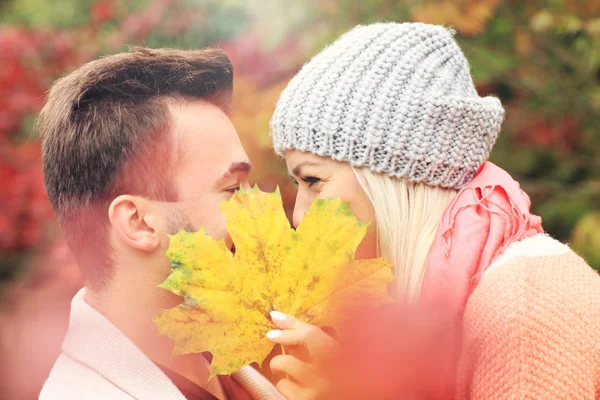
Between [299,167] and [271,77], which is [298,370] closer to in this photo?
[299,167]

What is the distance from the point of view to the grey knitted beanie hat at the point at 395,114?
1.90 meters

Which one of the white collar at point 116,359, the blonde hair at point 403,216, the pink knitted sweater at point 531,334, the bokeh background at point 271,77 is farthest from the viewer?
the bokeh background at point 271,77

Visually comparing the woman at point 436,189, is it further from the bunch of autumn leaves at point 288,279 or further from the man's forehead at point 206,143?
the bunch of autumn leaves at point 288,279

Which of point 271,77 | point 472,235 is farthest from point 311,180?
point 271,77

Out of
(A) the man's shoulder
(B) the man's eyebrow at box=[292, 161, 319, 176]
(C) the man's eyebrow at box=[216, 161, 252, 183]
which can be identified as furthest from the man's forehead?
(A) the man's shoulder

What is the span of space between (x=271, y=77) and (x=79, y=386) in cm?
287

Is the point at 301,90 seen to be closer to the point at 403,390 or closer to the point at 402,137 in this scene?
the point at 402,137

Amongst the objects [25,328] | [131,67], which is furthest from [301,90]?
[25,328]

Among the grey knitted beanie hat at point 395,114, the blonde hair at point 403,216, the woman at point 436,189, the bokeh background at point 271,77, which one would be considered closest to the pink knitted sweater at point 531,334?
the woman at point 436,189

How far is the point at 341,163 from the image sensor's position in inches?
77.0

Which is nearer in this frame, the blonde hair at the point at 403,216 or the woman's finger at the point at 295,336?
the woman's finger at the point at 295,336

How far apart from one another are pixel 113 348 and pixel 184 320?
47cm

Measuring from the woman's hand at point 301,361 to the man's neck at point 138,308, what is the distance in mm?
645

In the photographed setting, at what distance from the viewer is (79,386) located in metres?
1.57
